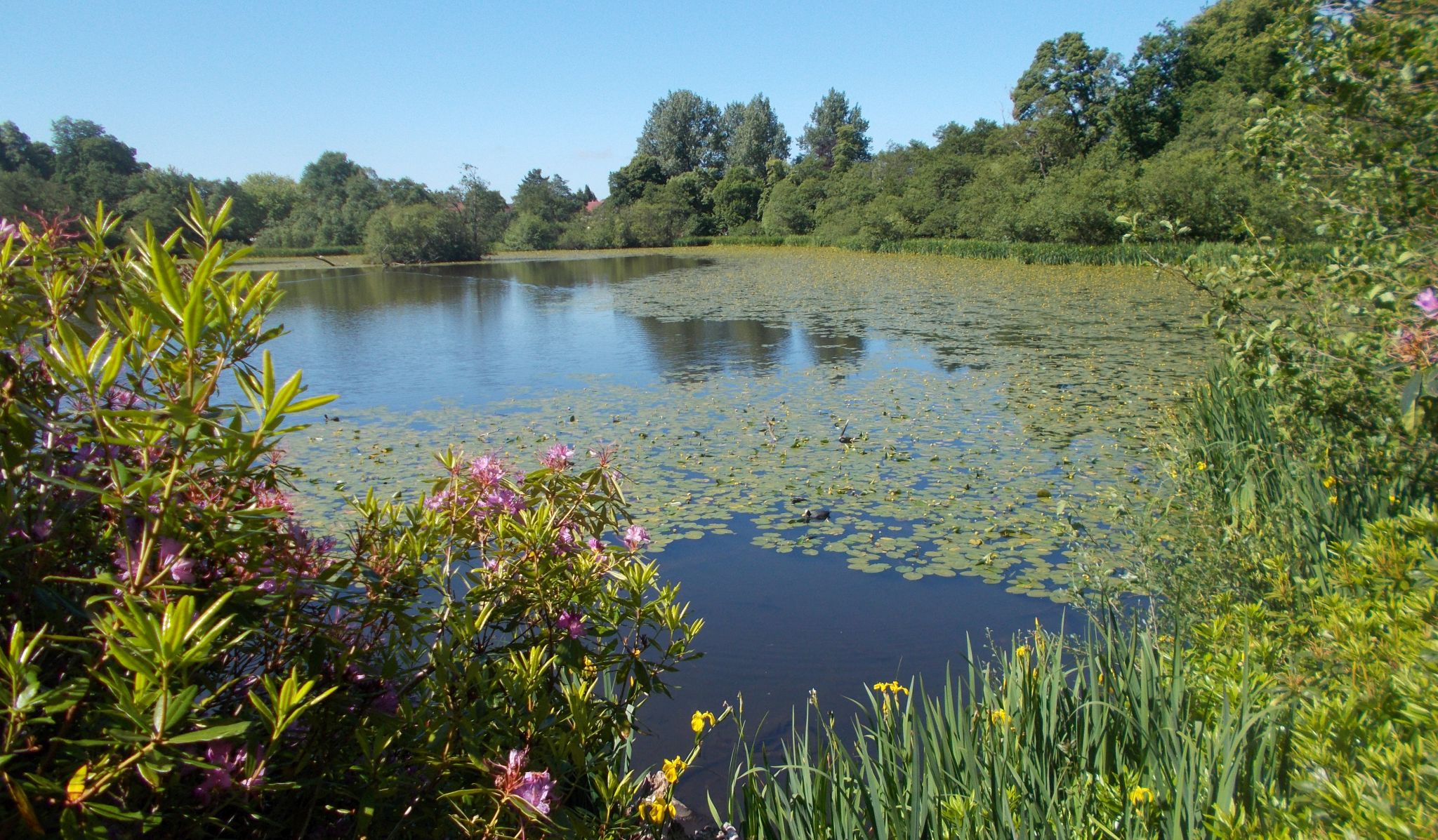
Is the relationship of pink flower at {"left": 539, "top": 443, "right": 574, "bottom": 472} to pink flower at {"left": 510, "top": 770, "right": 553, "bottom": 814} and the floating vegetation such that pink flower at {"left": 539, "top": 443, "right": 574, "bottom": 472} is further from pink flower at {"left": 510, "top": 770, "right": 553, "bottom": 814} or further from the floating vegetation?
the floating vegetation

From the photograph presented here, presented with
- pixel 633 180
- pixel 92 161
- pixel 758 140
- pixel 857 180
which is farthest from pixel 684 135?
pixel 92 161

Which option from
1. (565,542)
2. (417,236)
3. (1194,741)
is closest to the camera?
(1194,741)

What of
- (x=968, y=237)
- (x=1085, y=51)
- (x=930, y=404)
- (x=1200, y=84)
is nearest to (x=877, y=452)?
(x=930, y=404)

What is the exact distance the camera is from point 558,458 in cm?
174

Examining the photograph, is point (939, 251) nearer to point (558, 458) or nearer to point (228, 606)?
point (558, 458)

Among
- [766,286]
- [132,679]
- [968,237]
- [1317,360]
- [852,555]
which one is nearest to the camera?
[132,679]

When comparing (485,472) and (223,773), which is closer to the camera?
(223,773)

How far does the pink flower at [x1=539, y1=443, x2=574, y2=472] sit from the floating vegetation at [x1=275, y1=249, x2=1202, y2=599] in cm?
258

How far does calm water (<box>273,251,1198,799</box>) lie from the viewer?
13.5ft

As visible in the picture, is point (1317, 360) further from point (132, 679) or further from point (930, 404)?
point (930, 404)

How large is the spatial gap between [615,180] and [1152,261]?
62.9 meters

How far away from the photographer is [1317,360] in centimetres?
308

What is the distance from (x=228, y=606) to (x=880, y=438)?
6.29 meters

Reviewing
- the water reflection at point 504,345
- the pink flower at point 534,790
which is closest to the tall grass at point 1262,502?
the pink flower at point 534,790
